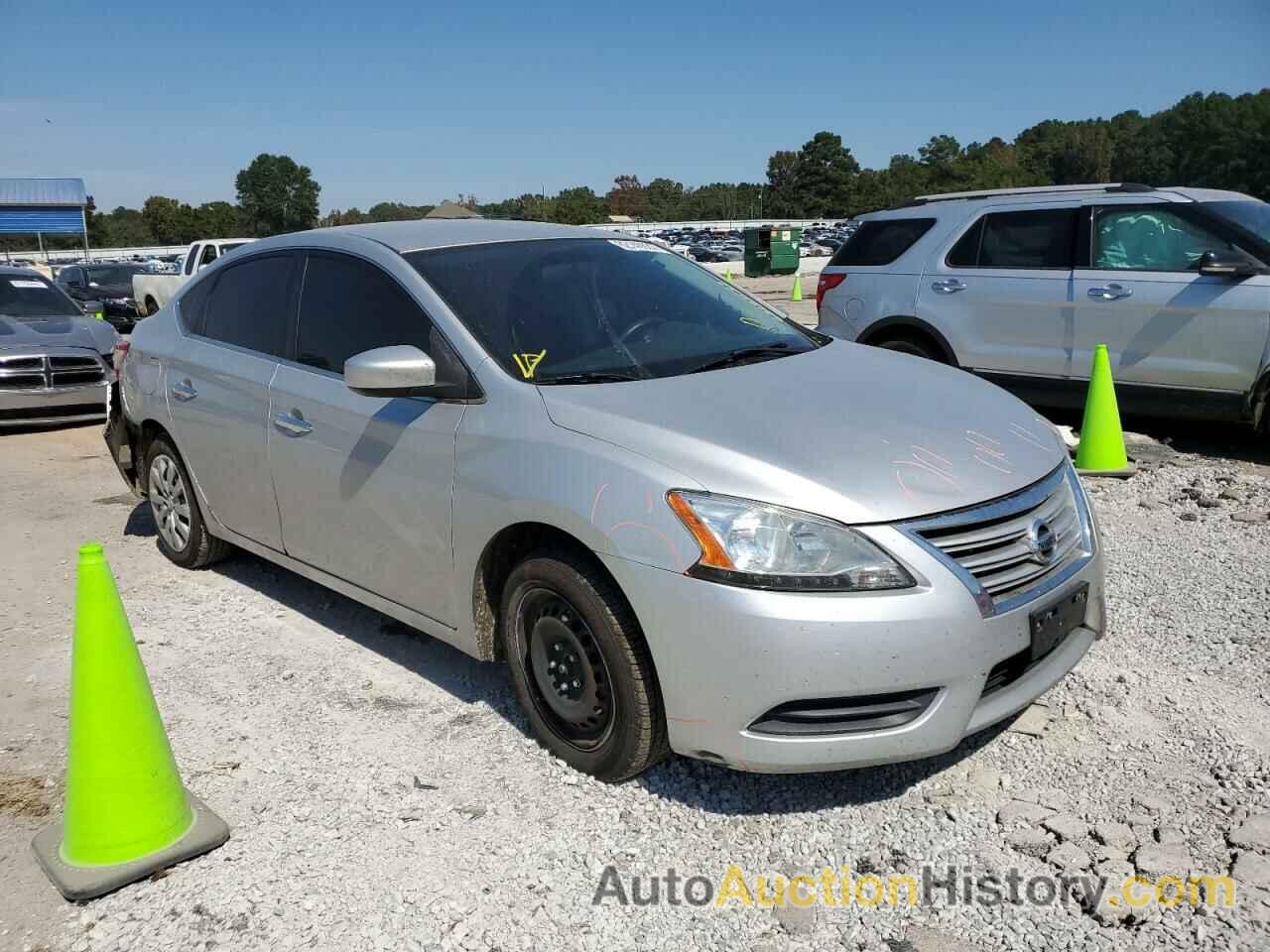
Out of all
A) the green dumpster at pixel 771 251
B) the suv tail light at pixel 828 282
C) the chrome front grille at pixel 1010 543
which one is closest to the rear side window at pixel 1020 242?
the suv tail light at pixel 828 282

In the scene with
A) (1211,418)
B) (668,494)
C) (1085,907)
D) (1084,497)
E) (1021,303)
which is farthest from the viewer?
(1021,303)

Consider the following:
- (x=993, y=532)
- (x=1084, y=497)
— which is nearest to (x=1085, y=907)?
(x=993, y=532)

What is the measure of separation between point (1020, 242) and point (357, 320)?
5.61 metres

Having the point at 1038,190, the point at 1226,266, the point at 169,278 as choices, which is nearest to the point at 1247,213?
the point at 1226,266

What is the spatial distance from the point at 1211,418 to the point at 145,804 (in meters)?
6.74

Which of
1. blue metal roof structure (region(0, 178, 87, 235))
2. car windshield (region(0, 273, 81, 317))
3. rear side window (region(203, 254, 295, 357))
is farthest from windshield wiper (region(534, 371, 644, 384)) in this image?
blue metal roof structure (region(0, 178, 87, 235))

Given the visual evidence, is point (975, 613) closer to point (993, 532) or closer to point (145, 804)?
point (993, 532)

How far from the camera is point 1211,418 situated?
6992mm

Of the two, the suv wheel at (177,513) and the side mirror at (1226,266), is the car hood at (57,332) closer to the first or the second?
the suv wheel at (177,513)

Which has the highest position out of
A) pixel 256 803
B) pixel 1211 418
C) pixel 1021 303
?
pixel 1021 303

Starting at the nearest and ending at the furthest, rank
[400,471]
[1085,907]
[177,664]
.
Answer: [1085,907] < [400,471] < [177,664]

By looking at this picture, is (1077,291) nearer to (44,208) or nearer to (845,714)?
(845,714)

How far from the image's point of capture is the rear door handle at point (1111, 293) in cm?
727

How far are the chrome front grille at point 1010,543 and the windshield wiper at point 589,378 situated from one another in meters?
1.15
